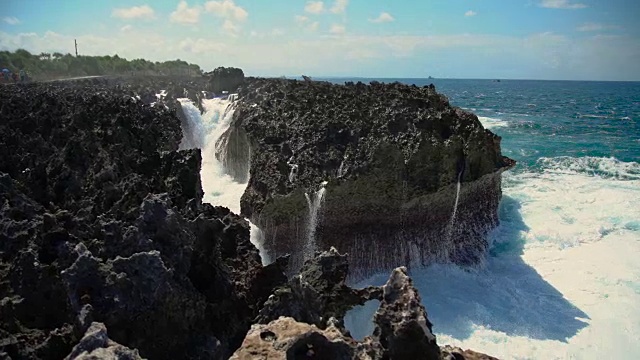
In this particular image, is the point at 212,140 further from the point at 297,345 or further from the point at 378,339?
the point at 297,345

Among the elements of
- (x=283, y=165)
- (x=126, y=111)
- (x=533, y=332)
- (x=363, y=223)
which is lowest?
(x=533, y=332)

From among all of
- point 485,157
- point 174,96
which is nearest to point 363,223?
point 485,157

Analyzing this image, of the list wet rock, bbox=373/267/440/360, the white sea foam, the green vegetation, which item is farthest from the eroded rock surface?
the green vegetation

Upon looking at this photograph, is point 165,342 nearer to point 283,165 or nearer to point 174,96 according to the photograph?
point 283,165

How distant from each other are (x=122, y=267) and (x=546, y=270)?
51.1 feet

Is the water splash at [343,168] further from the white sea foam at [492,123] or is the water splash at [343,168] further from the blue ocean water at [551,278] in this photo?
the white sea foam at [492,123]

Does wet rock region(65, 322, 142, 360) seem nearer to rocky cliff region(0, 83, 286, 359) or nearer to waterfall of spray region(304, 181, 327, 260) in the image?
rocky cliff region(0, 83, 286, 359)

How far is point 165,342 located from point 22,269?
2.35 metres

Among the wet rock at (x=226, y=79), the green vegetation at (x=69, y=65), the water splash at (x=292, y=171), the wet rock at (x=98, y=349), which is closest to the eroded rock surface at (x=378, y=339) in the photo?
the wet rock at (x=98, y=349)

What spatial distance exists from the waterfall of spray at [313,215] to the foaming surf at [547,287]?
6.33ft

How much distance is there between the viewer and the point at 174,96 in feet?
125

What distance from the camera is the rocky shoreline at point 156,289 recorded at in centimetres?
599

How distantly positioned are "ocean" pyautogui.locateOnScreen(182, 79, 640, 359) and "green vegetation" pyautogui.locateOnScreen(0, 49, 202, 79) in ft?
111

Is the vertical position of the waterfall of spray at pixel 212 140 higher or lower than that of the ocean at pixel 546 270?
higher
